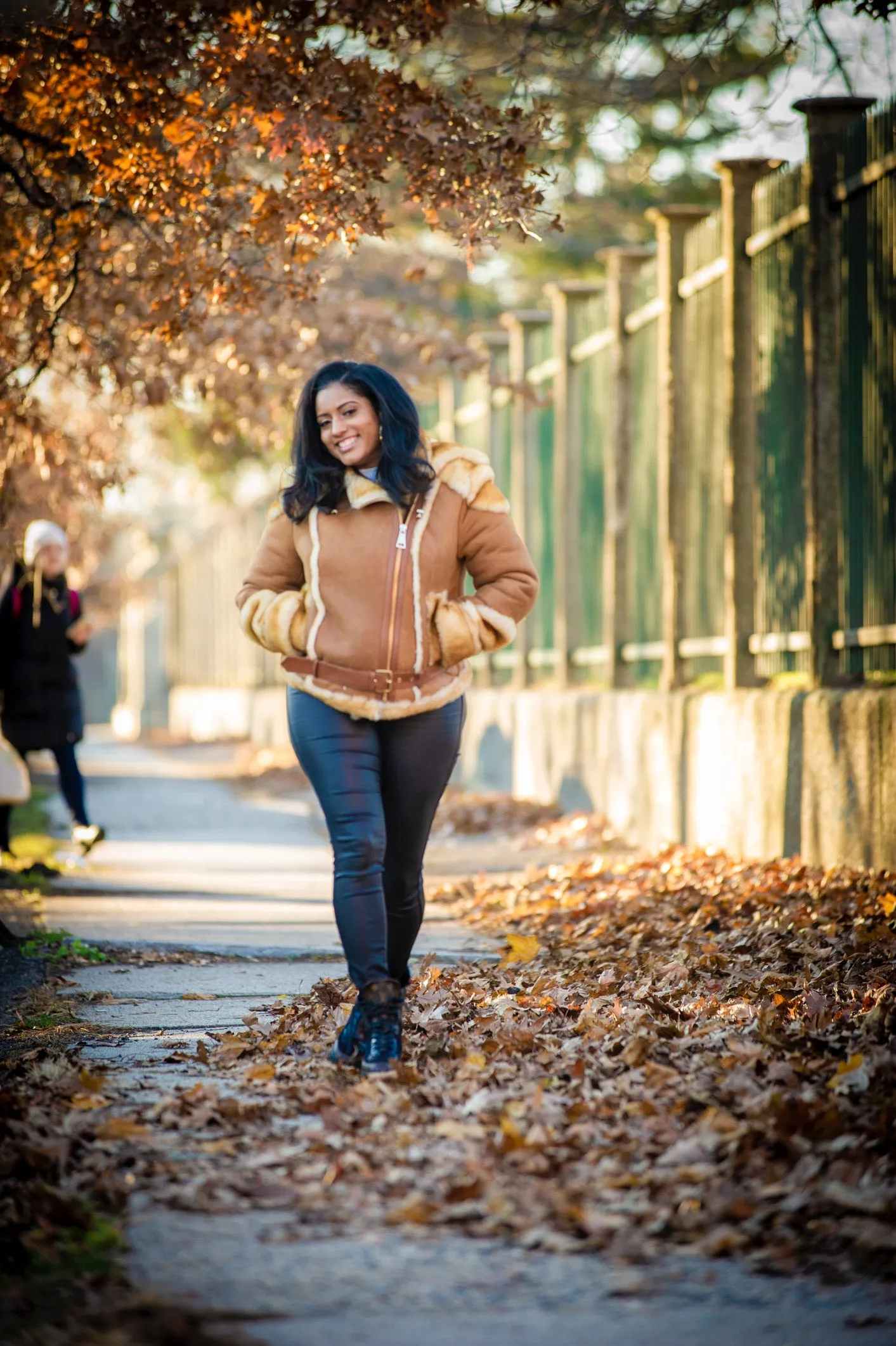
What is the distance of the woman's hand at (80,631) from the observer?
10.1 m

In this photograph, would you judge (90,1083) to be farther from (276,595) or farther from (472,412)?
(472,412)

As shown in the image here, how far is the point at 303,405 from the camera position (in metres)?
5.10

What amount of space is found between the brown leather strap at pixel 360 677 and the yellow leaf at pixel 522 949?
215cm

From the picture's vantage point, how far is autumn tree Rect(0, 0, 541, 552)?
6.69 meters

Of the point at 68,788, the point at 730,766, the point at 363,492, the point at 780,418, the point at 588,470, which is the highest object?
the point at 588,470

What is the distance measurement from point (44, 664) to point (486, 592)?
18.5ft

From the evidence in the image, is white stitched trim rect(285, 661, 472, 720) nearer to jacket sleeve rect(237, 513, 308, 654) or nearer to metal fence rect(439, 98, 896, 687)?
jacket sleeve rect(237, 513, 308, 654)

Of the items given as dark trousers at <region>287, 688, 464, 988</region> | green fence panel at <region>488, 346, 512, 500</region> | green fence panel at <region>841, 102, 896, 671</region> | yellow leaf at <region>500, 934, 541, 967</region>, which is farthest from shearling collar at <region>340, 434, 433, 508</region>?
green fence panel at <region>488, 346, 512, 500</region>

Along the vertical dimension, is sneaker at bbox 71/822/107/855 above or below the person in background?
below

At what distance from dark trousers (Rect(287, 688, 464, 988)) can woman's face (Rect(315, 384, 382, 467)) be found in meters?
0.69

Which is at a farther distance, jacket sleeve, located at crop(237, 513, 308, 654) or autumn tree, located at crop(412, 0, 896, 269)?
autumn tree, located at crop(412, 0, 896, 269)

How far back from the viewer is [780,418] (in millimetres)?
9133

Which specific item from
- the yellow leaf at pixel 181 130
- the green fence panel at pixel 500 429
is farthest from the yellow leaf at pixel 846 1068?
the green fence panel at pixel 500 429

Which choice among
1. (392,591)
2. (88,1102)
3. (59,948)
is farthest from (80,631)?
(88,1102)
